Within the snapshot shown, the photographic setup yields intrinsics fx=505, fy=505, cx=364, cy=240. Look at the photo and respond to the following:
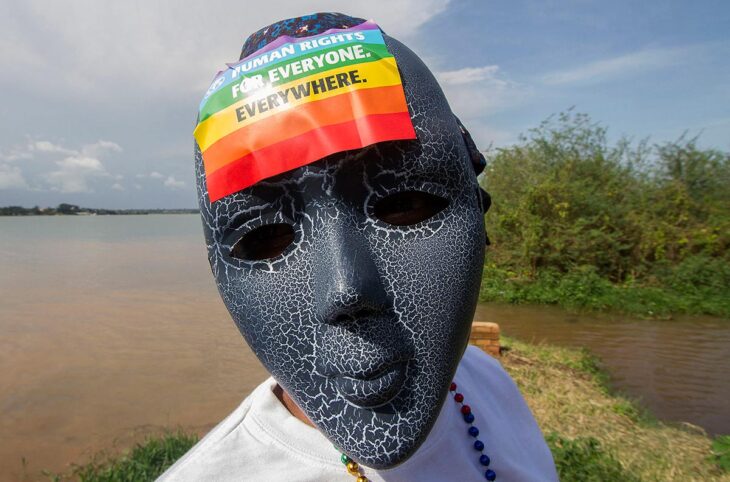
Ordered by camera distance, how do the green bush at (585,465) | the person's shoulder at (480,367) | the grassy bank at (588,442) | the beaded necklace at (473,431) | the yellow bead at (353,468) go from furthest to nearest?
1. the grassy bank at (588,442)
2. the green bush at (585,465)
3. the person's shoulder at (480,367)
4. the beaded necklace at (473,431)
5. the yellow bead at (353,468)

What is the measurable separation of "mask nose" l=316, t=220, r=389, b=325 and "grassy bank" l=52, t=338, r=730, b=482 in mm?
2576

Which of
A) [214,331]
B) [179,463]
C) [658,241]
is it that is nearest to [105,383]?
[214,331]

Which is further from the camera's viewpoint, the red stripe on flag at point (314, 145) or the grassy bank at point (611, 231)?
the grassy bank at point (611, 231)

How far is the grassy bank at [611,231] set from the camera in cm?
937

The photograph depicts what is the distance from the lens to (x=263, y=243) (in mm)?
780

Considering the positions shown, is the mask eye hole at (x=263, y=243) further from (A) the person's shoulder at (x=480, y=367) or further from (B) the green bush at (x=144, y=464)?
(B) the green bush at (x=144, y=464)

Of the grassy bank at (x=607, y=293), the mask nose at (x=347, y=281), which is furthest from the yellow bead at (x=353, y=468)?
the grassy bank at (x=607, y=293)

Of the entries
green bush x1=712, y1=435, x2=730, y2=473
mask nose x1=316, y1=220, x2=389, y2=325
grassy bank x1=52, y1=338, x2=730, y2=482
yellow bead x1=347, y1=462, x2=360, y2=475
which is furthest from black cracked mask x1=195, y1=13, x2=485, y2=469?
green bush x1=712, y1=435, x2=730, y2=473

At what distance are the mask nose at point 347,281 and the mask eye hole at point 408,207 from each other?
0.21 ft

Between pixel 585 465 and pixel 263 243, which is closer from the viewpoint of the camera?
pixel 263 243

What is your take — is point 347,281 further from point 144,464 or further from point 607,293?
point 607,293

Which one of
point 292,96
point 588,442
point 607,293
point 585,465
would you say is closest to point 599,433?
point 588,442

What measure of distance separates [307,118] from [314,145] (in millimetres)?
46

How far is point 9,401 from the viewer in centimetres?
622
